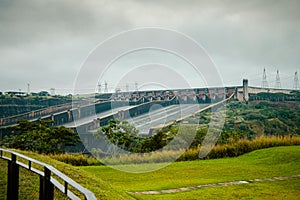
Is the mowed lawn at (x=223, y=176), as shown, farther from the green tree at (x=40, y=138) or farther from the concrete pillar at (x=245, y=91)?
the concrete pillar at (x=245, y=91)

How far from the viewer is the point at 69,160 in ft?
37.7

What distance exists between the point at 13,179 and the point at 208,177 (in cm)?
578

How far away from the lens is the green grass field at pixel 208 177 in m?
6.12

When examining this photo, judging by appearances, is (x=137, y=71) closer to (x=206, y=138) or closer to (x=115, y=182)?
(x=115, y=182)

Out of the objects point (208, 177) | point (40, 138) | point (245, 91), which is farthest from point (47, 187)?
point (245, 91)

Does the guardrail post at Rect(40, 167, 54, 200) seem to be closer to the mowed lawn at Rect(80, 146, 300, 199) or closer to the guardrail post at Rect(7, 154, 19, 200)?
the guardrail post at Rect(7, 154, 19, 200)

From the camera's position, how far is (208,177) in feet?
26.6

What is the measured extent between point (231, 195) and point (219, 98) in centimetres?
1831

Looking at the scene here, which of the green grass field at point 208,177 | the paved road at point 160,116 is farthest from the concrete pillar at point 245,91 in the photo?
the green grass field at point 208,177

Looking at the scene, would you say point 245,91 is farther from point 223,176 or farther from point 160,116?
point 223,176

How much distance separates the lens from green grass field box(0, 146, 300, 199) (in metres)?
6.12

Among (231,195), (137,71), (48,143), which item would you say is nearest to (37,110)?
(48,143)

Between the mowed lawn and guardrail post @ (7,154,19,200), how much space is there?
3151mm

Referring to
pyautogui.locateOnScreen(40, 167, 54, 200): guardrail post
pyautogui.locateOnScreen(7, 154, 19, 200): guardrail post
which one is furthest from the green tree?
pyautogui.locateOnScreen(40, 167, 54, 200): guardrail post
